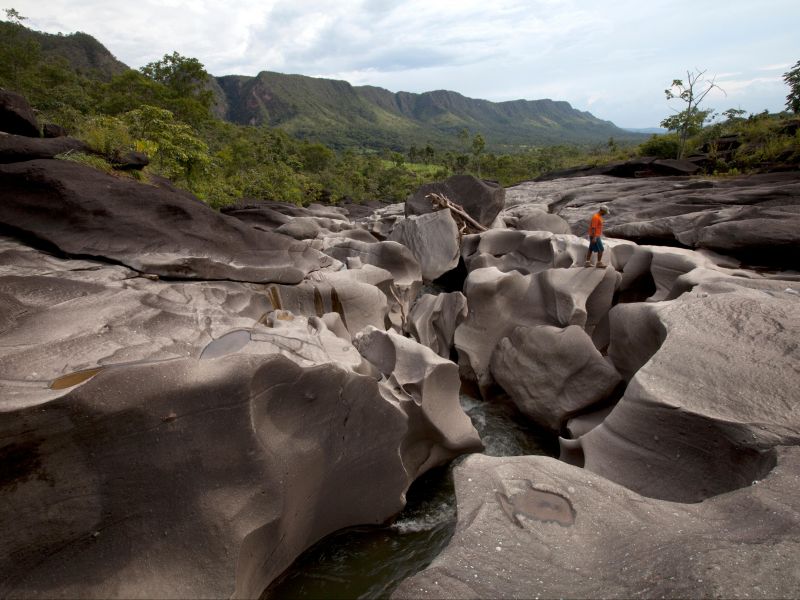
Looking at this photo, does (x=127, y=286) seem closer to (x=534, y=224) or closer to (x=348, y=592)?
(x=348, y=592)

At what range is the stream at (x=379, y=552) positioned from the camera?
414 cm

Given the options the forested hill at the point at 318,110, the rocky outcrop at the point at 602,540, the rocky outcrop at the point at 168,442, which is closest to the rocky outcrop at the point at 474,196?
the rocky outcrop at the point at 168,442

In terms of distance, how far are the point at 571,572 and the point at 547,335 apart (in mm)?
4812

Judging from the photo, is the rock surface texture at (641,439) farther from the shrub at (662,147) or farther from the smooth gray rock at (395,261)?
the shrub at (662,147)

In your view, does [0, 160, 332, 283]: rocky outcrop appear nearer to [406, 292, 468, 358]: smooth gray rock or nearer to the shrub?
[406, 292, 468, 358]: smooth gray rock

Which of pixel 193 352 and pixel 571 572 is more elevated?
pixel 193 352

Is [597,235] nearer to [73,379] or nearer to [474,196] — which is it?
[474,196]

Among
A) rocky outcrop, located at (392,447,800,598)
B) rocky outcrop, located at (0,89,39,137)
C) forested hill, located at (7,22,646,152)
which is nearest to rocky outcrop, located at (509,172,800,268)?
rocky outcrop, located at (392,447,800,598)

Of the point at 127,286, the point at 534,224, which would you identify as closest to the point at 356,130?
the point at 534,224

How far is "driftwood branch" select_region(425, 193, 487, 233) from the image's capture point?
14742 millimetres

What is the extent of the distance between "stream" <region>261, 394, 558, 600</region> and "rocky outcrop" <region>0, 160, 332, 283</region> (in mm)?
3873

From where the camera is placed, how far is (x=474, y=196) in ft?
50.6

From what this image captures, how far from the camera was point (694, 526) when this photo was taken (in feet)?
9.29

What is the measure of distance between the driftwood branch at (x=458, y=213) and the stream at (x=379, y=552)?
1031 cm
